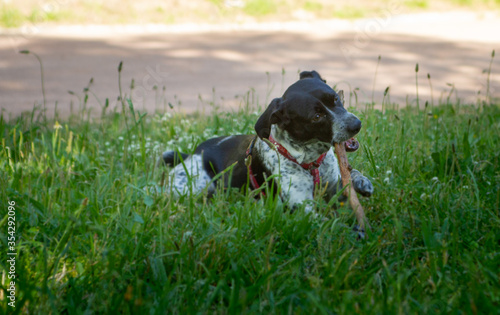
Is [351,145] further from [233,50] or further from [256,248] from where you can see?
[233,50]

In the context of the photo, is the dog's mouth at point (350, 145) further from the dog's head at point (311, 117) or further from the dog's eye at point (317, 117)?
the dog's eye at point (317, 117)

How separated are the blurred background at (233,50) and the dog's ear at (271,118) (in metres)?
2.76

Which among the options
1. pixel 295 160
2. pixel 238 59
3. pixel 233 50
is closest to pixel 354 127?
pixel 295 160

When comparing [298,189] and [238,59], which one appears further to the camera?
[238,59]

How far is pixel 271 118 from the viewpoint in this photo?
11.5ft

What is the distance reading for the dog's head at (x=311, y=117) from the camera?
3.37m

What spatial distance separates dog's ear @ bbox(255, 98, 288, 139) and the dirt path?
3208 millimetres

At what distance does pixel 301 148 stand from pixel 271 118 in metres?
0.32

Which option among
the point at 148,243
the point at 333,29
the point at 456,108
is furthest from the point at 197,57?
the point at 148,243

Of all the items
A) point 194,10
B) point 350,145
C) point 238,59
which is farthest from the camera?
point 194,10

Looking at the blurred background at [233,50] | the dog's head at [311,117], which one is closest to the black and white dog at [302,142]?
the dog's head at [311,117]

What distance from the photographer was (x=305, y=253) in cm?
278

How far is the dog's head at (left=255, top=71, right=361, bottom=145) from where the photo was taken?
3.37 metres

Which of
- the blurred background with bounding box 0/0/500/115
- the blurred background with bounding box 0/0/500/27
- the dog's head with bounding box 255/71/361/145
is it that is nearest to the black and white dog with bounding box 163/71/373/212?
the dog's head with bounding box 255/71/361/145
